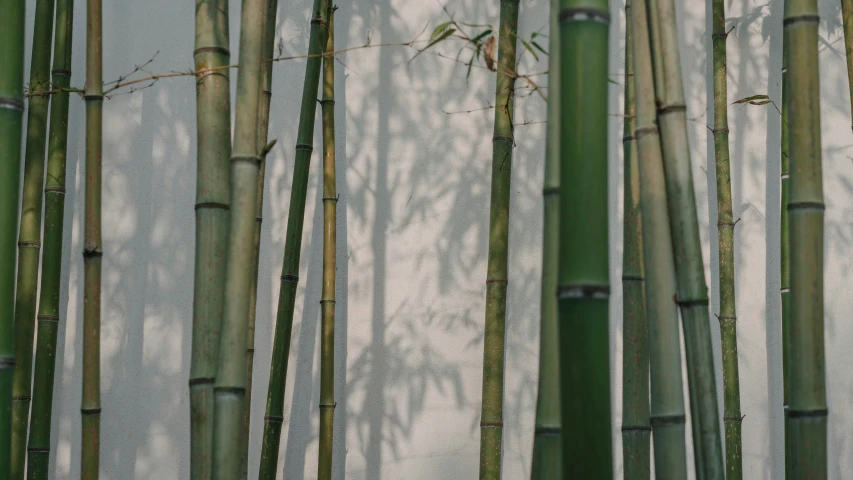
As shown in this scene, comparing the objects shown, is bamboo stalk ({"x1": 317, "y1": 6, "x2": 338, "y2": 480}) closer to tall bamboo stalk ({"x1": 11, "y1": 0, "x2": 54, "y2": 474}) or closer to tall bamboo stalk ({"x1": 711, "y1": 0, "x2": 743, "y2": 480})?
tall bamboo stalk ({"x1": 11, "y1": 0, "x2": 54, "y2": 474})

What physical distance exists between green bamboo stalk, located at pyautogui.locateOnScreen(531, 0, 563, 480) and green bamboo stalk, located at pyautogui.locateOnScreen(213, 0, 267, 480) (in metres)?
0.36

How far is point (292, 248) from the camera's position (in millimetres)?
2096

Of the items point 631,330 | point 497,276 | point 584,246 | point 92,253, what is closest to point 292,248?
point 497,276

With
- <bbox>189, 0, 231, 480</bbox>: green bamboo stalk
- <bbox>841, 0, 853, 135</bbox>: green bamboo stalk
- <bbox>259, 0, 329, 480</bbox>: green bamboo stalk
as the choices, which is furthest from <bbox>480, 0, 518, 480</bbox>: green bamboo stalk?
<bbox>189, 0, 231, 480</bbox>: green bamboo stalk

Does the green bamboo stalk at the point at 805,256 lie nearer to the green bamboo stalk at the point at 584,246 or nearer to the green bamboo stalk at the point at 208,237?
the green bamboo stalk at the point at 584,246

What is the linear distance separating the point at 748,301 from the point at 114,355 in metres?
1.85

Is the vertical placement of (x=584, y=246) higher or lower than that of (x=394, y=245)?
lower

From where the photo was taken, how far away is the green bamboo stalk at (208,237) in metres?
1.21

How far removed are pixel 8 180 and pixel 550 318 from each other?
0.71 meters

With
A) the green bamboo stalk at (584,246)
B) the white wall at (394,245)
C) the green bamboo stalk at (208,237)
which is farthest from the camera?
the white wall at (394,245)

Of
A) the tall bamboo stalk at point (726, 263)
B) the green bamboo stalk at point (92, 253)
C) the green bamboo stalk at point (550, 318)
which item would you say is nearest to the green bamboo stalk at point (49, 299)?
the green bamboo stalk at point (92, 253)

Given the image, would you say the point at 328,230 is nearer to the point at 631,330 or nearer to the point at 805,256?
the point at 631,330

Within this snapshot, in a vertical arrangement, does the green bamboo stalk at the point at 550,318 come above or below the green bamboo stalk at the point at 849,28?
below

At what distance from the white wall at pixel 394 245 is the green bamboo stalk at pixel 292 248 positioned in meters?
0.62
